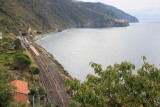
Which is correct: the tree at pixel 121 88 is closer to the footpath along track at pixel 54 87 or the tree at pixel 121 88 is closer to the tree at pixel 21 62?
the footpath along track at pixel 54 87

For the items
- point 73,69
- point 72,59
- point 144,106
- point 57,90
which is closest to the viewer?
point 144,106

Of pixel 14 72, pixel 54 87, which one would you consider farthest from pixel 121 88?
pixel 14 72

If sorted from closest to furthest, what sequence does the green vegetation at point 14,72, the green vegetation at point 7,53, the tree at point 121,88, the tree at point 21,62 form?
1. the tree at point 121,88
2. the green vegetation at point 14,72
3. the tree at point 21,62
4. the green vegetation at point 7,53

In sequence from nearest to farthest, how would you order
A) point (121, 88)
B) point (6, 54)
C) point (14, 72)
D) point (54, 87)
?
point (121, 88), point (54, 87), point (14, 72), point (6, 54)

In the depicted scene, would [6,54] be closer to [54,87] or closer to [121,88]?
[54,87]

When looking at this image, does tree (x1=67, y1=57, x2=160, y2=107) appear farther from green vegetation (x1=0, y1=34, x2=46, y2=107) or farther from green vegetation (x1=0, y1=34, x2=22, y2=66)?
green vegetation (x1=0, y1=34, x2=22, y2=66)

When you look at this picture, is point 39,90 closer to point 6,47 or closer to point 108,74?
point 108,74

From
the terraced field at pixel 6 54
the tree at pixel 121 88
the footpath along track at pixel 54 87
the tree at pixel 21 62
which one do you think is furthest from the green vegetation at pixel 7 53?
the tree at pixel 121 88

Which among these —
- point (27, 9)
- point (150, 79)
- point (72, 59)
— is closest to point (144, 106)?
point (150, 79)
